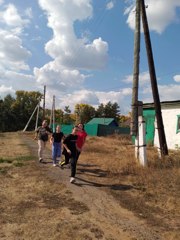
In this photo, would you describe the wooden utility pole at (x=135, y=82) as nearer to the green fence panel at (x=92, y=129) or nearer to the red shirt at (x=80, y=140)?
the red shirt at (x=80, y=140)

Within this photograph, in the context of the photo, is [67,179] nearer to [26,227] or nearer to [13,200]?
[13,200]

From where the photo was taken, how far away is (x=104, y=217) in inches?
222

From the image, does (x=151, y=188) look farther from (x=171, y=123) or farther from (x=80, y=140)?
(x=171, y=123)

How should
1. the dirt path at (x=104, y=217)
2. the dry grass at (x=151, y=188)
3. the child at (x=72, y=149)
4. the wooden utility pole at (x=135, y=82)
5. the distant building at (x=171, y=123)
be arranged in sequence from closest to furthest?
the dirt path at (x=104, y=217) < the dry grass at (x=151, y=188) < the child at (x=72, y=149) < the wooden utility pole at (x=135, y=82) < the distant building at (x=171, y=123)

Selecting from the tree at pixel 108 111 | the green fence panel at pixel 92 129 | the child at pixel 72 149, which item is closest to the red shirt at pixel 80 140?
the child at pixel 72 149

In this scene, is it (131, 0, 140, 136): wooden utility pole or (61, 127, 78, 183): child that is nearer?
(61, 127, 78, 183): child

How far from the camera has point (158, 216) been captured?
231 inches

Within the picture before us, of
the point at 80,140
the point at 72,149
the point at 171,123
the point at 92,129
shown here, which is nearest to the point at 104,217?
the point at 72,149

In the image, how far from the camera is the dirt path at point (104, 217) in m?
4.83

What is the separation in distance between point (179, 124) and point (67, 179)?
1221 centimetres

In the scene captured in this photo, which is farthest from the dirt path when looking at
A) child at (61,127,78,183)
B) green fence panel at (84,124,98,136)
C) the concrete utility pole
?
green fence panel at (84,124,98,136)

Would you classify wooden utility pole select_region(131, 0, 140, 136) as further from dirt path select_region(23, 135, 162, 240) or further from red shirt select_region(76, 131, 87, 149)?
dirt path select_region(23, 135, 162, 240)

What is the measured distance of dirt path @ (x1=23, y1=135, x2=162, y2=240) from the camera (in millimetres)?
4828

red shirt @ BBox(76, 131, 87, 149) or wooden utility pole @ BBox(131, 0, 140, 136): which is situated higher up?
wooden utility pole @ BBox(131, 0, 140, 136)
